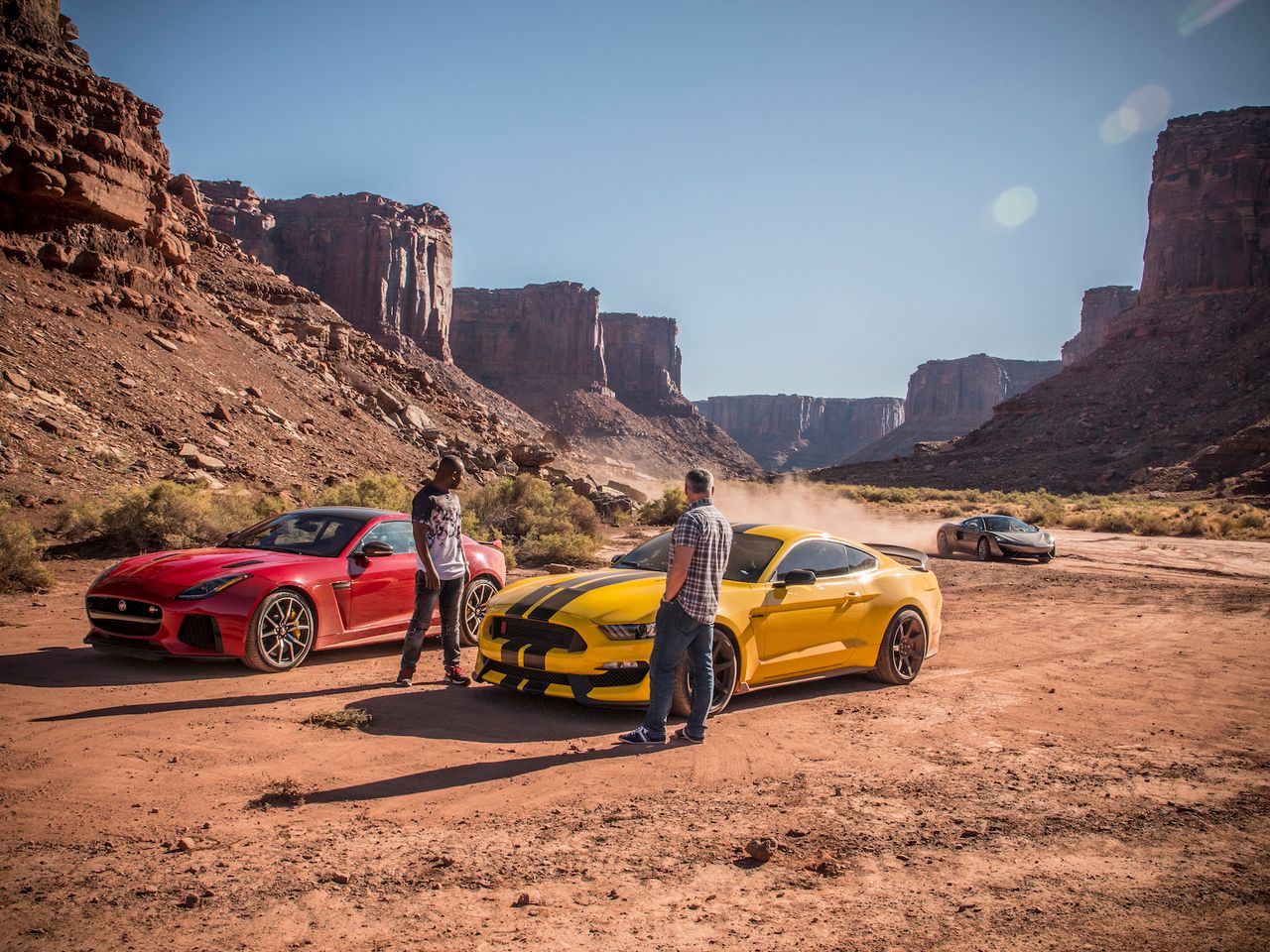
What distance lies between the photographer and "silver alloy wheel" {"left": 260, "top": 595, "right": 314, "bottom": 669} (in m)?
7.86

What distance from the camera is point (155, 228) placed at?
2794 centimetres

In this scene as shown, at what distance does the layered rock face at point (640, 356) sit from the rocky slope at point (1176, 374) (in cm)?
4596

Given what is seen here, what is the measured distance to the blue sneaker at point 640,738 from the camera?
6121 mm

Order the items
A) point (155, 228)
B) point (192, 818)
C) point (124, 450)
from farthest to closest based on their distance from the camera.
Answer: point (155, 228), point (124, 450), point (192, 818)

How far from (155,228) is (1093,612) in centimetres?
2764

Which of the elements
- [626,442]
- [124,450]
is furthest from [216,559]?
[626,442]

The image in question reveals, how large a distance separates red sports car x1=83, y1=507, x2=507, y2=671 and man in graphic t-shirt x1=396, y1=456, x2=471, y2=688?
3.21ft

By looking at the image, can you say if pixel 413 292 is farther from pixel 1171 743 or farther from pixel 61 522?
pixel 1171 743

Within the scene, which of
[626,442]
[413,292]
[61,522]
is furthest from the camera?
[626,442]

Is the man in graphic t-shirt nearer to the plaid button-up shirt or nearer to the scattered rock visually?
the plaid button-up shirt

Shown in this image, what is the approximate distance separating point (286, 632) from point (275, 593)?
40 cm

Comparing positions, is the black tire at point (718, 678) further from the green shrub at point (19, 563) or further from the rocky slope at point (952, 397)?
the rocky slope at point (952, 397)

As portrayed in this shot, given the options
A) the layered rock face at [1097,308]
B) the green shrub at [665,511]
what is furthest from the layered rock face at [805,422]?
the green shrub at [665,511]

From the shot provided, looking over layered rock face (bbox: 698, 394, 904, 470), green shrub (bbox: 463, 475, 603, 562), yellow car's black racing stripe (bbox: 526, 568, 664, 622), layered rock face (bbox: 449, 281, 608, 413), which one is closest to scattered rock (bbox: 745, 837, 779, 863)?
yellow car's black racing stripe (bbox: 526, 568, 664, 622)
